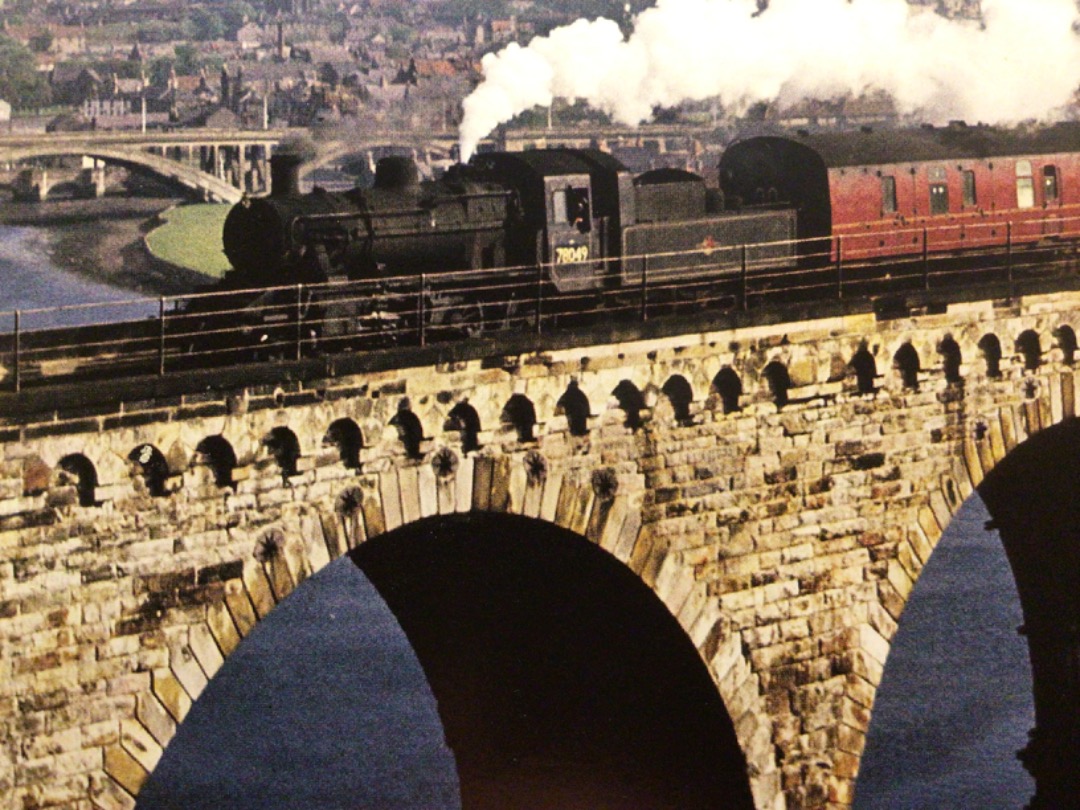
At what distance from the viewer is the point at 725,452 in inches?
928

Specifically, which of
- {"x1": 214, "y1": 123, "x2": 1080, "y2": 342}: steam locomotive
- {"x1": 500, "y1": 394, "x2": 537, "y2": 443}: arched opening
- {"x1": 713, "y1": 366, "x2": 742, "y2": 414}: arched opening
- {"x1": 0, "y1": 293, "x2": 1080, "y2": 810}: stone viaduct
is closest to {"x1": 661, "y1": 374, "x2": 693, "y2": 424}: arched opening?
{"x1": 0, "y1": 293, "x2": 1080, "y2": 810}: stone viaduct

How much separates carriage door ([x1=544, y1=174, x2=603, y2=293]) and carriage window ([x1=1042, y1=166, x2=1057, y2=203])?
11.3m

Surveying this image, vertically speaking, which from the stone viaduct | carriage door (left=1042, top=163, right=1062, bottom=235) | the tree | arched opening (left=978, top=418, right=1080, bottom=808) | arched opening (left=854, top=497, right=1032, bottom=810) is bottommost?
arched opening (left=854, top=497, right=1032, bottom=810)

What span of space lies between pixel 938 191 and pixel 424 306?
1340 cm

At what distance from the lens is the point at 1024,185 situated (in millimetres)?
34625

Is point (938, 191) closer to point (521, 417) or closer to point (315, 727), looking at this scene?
point (521, 417)

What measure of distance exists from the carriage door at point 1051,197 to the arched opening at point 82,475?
2226cm

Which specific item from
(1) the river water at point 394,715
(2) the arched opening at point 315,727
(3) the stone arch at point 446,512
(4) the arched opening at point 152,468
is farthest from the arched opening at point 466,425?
(1) the river water at point 394,715

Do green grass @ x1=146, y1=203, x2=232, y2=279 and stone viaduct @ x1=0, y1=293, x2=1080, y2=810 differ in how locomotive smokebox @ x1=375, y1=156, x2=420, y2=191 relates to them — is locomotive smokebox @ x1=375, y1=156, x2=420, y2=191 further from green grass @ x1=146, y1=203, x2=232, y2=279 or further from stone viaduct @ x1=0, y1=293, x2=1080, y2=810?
green grass @ x1=146, y1=203, x2=232, y2=279

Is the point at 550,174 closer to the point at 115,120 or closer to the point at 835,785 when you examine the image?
the point at 835,785

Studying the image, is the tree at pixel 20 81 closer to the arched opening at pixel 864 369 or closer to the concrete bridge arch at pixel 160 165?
the concrete bridge arch at pixel 160 165

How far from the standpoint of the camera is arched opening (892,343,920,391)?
83.2 ft

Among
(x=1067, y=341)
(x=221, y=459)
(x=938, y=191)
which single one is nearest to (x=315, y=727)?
(x=938, y=191)

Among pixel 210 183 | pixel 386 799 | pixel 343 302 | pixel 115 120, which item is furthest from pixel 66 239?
pixel 343 302
